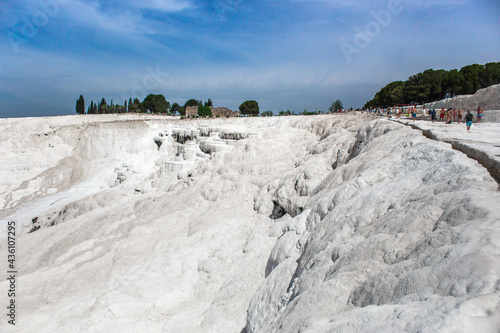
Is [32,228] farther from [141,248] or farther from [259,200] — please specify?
[259,200]

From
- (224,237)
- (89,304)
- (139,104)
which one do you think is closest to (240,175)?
(224,237)

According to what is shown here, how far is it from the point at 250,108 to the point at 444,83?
111ft

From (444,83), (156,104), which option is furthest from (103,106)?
(444,83)

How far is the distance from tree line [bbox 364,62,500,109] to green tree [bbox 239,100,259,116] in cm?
2615

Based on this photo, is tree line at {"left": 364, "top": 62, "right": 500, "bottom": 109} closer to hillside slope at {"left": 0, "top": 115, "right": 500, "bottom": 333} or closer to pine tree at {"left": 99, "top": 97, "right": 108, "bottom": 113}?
hillside slope at {"left": 0, "top": 115, "right": 500, "bottom": 333}

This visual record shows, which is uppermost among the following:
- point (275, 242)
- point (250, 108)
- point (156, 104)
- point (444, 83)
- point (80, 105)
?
point (156, 104)

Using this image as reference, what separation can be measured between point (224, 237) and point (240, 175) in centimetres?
628

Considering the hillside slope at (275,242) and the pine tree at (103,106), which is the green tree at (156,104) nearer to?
the pine tree at (103,106)

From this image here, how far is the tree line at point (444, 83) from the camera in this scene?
35.7m

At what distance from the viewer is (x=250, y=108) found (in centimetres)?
6181

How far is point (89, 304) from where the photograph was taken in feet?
30.8

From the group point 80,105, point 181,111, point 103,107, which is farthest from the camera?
point 181,111

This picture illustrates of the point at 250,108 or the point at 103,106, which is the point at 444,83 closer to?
the point at 250,108

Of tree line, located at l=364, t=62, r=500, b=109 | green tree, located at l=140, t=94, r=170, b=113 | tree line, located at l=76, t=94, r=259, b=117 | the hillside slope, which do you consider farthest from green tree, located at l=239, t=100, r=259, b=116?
the hillside slope
